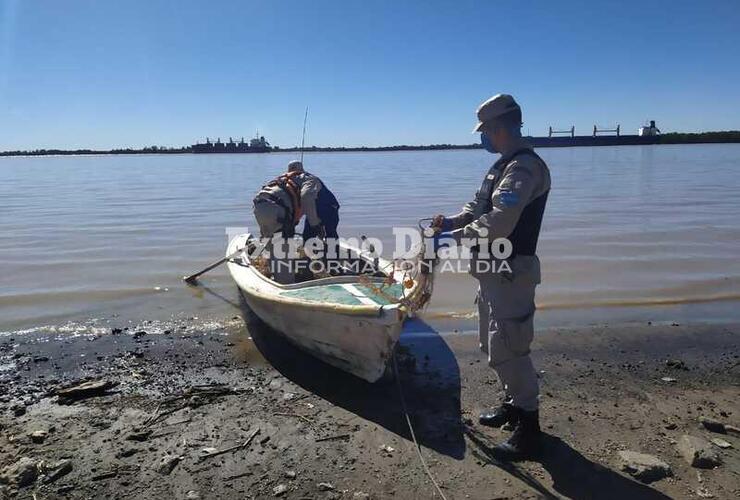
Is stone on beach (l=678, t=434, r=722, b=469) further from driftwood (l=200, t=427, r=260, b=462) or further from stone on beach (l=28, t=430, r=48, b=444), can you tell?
stone on beach (l=28, t=430, r=48, b=444)

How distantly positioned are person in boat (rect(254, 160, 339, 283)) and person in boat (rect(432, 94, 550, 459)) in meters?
3.97

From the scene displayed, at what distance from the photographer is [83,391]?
5.00 m

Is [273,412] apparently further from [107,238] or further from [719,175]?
[719,175]

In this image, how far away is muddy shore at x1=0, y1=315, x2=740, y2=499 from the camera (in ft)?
11.8

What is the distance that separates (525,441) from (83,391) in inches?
154

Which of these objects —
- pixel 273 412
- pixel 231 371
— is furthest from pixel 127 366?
pixel 273 412

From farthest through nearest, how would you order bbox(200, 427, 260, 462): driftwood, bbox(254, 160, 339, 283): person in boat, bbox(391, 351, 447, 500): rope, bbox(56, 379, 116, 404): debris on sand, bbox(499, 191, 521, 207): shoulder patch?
bbox(254, 160, 339, 283): person in boat → bbox(56, 379, 116, 404): debris on sand → bbox(200, 427, 260, 462): driftwood → bbox(391, 351, 447, 500): rope → bbox(499, 191, 521, 207): shoulder patch

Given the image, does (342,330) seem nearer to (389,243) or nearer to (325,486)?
(325,486)

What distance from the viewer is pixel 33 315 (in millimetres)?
7910

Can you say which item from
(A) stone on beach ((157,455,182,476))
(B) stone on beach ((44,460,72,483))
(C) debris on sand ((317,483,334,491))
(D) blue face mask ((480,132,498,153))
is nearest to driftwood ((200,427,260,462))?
(A) stone on beach ((157,455,182,476))

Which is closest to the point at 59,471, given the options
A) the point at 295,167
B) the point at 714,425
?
the point at 714,425

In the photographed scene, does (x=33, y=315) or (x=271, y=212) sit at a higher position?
(x=271, y=212)

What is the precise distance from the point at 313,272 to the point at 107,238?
954 cm

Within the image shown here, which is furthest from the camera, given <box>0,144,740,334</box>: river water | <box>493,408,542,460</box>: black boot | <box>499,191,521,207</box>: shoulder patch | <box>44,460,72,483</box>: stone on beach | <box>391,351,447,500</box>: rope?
<box>0,144,740,334</box>: river water
